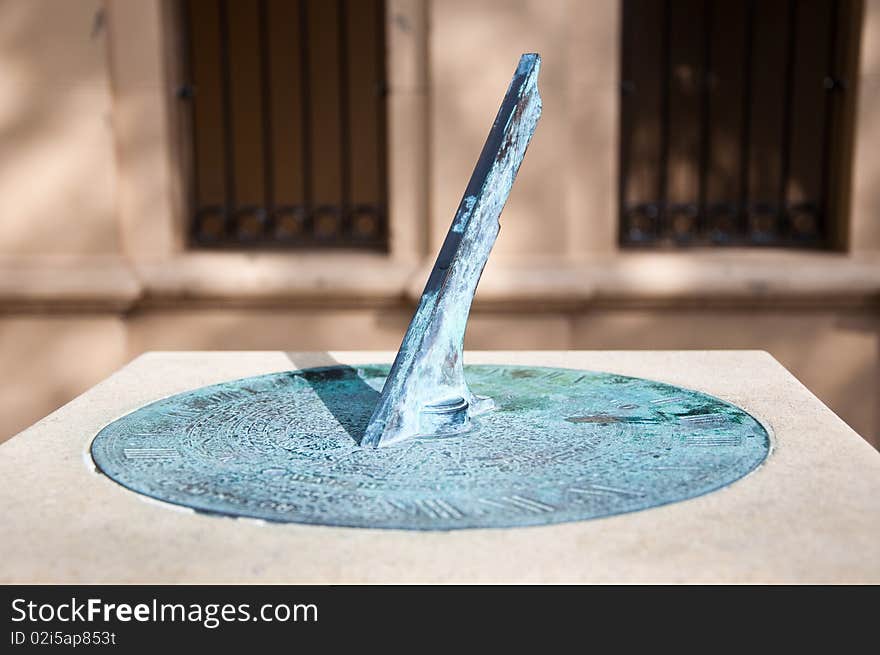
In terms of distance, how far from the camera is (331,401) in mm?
2389

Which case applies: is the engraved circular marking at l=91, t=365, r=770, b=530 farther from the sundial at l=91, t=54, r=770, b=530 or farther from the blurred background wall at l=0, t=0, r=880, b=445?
the blurred background wall at l=0, t=0, r=880, b=445

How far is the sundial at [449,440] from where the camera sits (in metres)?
1.70

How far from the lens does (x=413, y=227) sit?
4551mm

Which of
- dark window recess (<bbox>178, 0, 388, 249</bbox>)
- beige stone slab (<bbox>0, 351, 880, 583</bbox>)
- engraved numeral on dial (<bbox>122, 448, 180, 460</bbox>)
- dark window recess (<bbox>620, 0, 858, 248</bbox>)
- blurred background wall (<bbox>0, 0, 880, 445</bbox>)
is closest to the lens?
beige stone slab (<bbox>0, 351, 880, 583</bbox>)

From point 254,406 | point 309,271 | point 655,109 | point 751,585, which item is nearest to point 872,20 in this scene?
point 655,109

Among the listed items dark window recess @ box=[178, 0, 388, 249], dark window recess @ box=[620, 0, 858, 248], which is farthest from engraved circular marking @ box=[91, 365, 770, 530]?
dark window recess @ box=[178, 0, 388, 249]

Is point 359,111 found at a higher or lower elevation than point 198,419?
higher

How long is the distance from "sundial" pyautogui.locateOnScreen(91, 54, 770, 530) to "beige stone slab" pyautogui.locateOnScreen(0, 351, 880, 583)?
0.11 ft

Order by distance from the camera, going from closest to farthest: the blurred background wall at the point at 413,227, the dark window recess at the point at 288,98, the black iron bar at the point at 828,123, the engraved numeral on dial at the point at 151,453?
the engraved numeral on dial at the point at 151,453
the blurred background wall at the point at 413,227
the black iron bar at the point at 828,123
the dark window recess at the point at 288,98

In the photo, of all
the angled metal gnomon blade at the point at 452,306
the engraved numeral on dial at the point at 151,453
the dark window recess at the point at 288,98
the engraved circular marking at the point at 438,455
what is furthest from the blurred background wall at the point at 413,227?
the engraved numeral on dial at the point at 151,453

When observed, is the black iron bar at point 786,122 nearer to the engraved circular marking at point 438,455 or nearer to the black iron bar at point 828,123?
the black iron bar at point 828,123

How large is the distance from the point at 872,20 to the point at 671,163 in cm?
228

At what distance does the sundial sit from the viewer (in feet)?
5.59
